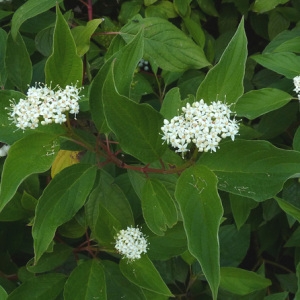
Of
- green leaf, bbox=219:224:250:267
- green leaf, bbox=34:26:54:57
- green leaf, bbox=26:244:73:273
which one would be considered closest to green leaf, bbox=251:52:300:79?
green leaf, bbox=219:224:250:267

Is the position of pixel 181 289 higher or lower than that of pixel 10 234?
lower

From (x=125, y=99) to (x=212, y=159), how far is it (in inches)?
8.9

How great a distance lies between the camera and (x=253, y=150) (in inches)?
35.0

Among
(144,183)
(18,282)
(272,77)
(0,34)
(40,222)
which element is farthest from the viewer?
(272,77)

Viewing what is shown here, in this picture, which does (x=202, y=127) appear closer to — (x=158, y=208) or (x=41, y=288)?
(x=158, y=208)

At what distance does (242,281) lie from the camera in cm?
131

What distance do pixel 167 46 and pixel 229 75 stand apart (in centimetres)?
42

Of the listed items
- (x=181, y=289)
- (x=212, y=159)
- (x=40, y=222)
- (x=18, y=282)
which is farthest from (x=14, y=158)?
(x=181, y=289)

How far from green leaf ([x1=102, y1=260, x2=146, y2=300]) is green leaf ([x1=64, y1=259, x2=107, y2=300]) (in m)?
0.08

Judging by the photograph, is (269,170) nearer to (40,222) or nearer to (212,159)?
(212,159)

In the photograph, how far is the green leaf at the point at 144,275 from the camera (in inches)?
41.0

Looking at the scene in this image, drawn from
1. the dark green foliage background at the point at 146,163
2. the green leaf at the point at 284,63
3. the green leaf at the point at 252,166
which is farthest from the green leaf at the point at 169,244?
the green leaf at the point at 284,63

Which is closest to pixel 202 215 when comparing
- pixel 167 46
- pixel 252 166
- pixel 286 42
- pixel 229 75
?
pixel 252 166

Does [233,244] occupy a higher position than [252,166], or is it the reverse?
[252,166]
